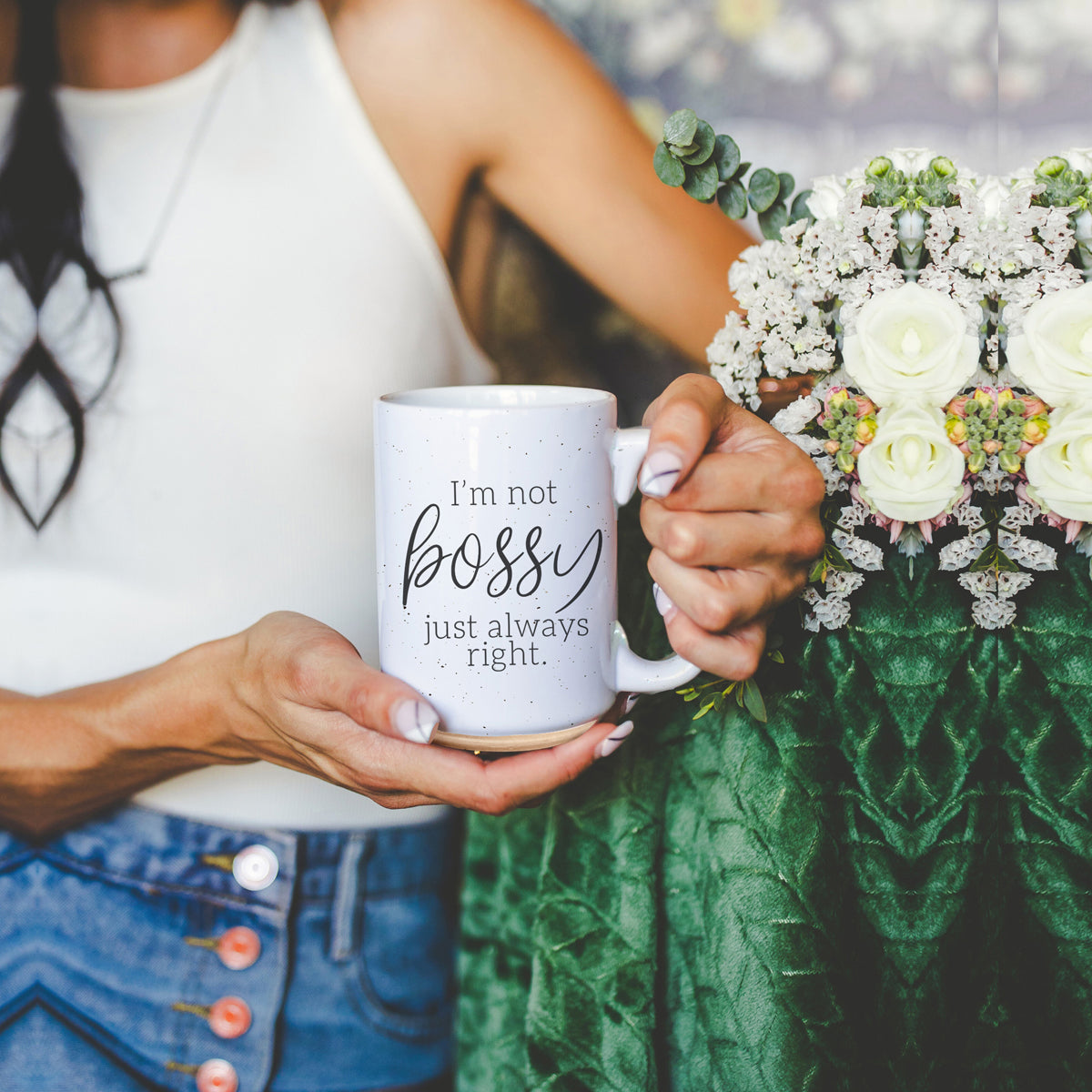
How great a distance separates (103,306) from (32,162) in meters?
0.17

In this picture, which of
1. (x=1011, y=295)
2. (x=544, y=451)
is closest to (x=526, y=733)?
(x=544, y=451)

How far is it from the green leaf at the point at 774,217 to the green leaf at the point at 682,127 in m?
0.11

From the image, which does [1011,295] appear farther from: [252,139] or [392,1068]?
[392,1068]

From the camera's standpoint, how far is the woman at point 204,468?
3.26ft

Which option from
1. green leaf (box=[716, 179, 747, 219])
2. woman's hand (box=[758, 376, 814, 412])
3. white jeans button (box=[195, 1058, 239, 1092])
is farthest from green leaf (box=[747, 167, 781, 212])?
white jeans button (box=[195, 1058, 239, 1092])

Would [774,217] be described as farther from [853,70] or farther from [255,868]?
[255,868]

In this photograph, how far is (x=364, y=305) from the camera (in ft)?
3.39

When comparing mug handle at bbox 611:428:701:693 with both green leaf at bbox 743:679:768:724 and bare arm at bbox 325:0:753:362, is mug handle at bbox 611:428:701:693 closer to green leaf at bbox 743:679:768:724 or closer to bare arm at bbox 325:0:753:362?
green leaf at bbox 743:679:768:724

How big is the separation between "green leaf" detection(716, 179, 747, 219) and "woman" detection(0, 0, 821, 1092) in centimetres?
34

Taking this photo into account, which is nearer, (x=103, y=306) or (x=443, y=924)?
(x=103, y=306)

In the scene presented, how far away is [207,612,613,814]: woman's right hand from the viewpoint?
646mm

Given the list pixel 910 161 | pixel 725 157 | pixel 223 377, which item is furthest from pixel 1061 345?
pixel 223 377

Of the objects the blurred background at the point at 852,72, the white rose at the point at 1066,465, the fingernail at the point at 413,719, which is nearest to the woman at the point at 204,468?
the blurred background at the point at 852,72

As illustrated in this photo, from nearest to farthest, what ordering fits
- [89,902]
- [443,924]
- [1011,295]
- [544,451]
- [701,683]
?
[544,451] < [1011,295] < [701,683] < [89,902] < [443,924]
